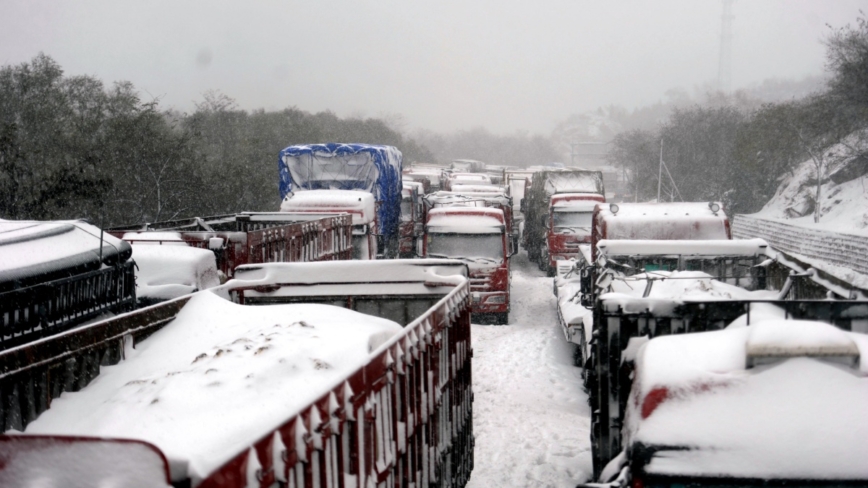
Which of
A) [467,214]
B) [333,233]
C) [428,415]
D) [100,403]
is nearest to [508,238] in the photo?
[467,214]

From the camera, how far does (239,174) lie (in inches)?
1432

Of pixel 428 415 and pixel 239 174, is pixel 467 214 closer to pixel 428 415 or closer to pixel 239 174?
pixel 428 415

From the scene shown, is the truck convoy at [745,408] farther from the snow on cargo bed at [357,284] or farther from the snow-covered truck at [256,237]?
the snow-covered truck at [256,237]

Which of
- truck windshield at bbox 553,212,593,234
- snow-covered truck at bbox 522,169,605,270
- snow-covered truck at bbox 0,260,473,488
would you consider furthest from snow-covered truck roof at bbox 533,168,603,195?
Answer: snow-covered truck at bbox 0,260,473,488

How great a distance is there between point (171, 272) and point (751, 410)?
727 centimetres

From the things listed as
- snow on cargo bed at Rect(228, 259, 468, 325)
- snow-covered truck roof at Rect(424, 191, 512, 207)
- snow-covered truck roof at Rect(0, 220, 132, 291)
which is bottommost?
snow-covered truck roof at Rect(424, 191, 512, 207)

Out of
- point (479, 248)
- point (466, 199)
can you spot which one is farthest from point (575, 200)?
point (479, 248)

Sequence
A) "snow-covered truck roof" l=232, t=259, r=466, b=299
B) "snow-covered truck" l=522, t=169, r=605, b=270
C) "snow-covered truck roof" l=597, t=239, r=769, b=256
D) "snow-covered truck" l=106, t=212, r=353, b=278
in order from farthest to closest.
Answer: "snow-covered truck" l=522, t=169, r=605, b=270 < "snow-covered truck" l=106, t=212, r=353, b=278 < "snow-covered truck roof" l=597, t=239, r=769, b=256 < "snow-covered truck roof" l=232, t=259, r=466, b=299

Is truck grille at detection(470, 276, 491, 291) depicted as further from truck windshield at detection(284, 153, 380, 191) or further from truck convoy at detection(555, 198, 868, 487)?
truck convoy at detection(555, 198, 868, 487)

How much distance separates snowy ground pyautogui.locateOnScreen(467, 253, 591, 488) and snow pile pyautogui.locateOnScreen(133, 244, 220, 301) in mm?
3663

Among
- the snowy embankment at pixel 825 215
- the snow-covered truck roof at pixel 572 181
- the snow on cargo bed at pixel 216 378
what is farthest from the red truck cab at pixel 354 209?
the snow on cargo bed at pixel 216 378

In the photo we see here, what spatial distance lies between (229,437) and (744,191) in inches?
1873

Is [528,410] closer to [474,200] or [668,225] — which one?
[668,225]

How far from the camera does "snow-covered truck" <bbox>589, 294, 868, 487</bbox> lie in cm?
295
